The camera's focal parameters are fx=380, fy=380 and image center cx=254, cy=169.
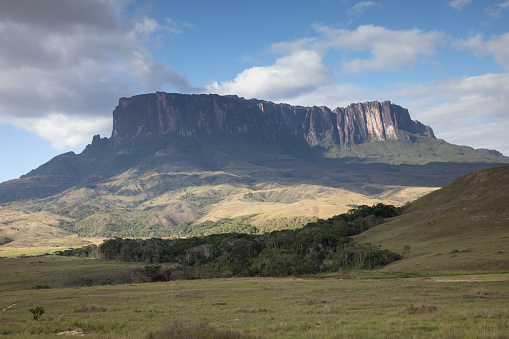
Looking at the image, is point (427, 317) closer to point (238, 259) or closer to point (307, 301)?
point (307, 301)

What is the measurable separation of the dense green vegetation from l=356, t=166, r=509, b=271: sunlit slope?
31.6 feet

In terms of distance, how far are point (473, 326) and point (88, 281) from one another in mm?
91351

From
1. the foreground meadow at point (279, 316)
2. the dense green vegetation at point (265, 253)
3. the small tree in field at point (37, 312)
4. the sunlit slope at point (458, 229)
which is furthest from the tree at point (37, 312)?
the dense green vegetation at point (265, 253)

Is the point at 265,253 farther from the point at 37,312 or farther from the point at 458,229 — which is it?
the point at 37,312

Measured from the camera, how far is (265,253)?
111938mm

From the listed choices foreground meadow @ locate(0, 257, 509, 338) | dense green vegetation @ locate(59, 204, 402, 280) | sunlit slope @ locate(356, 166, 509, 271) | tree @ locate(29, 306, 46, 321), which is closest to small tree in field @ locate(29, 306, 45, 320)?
tree @ locate(29, 306, 46, 321)

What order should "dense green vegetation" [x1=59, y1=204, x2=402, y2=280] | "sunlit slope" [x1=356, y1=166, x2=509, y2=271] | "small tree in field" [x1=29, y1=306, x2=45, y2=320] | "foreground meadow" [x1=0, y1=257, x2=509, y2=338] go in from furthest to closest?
"dense green vegetation" [x1=59, y1=204, x2=402, y2=280], "sunlit slope" [x1=356, y1=166, x2=509, y2=271], "small tree in field" [x1=29, y1=306, x2=45, y2=320], "foreground meadow" [x1=0, y1=257, x2=509, y2=338]

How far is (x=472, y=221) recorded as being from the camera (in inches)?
3681

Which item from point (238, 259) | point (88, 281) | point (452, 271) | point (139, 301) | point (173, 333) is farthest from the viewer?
point (238, 259)

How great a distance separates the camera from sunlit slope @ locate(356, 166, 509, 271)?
215ft

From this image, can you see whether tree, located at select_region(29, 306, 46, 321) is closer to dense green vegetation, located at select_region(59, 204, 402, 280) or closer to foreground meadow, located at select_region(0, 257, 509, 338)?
foreground meadow, located at select_region(0, 257, 509, 338)

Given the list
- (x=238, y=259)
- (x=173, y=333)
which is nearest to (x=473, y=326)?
(x=173, y=333)

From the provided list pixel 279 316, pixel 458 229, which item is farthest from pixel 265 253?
pixel 279 316

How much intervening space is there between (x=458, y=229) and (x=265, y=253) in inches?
2022
